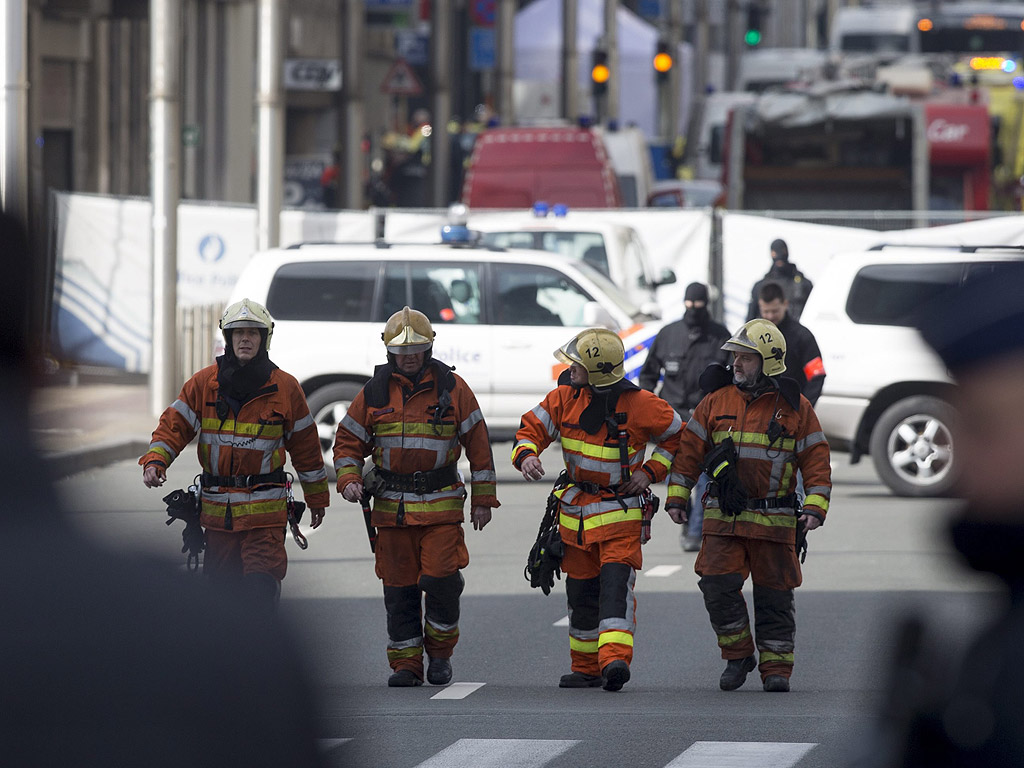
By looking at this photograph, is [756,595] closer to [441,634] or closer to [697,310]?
[441,634]

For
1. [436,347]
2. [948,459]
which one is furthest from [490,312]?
[948,459]

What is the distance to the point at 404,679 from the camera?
7.97m

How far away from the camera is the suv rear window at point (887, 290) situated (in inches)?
562

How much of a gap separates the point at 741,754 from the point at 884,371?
801 cm

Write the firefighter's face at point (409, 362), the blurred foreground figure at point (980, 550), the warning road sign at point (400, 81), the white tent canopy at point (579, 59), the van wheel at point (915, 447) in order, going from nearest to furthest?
the blurred foreground figure at point (980, 550) → the firefighter's face at point (409, 362) → the van wheel at point (915, 447) → the warning road sign at point (400, 81) → the white tent canopy at point (579, 59)

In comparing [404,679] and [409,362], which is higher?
[409,362]

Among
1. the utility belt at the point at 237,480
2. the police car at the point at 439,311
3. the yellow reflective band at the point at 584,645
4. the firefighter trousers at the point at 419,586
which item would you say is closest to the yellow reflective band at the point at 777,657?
the yellow reflective band at the point at 584,645

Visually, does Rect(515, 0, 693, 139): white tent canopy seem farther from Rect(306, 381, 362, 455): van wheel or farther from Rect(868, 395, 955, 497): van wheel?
Rect(868, 395, 955, 497): van wheel

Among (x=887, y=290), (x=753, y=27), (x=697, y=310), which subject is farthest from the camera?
(x=753, y=27)

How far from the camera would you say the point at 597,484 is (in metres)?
7.91

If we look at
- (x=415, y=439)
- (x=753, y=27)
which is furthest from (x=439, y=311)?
(x=753, y=27)

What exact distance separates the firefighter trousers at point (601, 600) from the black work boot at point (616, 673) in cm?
2

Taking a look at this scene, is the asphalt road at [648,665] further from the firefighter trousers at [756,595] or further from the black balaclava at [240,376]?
the black balaclava at [240,376]

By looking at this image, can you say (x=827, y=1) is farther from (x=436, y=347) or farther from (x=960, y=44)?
(x=436, y=347)
